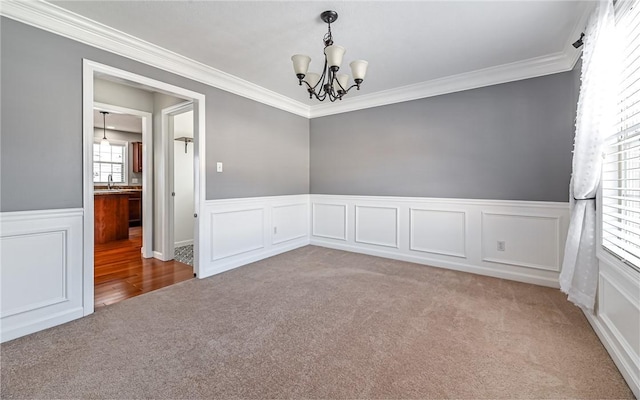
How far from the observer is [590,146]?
6.52 feet

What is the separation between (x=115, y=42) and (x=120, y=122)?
16.8 ft

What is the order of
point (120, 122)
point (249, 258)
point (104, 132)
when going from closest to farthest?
point (249, 258) < point (120, 122) < point (104, 132)

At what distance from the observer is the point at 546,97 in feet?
9.91

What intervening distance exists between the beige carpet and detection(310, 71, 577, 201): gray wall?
1264 mm

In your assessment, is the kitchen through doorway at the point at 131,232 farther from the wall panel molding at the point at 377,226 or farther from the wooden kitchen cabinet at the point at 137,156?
the wall panel molding at the point at 377,226

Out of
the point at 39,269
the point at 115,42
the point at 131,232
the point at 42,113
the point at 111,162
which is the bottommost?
the point at 131,232

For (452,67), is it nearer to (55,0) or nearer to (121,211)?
(55,0)

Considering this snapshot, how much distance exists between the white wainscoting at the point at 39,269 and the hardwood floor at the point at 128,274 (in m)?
0.36

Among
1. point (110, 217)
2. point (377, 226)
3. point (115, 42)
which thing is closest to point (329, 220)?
point (377, 226)

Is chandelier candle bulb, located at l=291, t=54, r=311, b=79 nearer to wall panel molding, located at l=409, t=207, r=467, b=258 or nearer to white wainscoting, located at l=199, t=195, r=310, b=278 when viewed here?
white wainscoting, located at l=199, t=195, r=310, b=278

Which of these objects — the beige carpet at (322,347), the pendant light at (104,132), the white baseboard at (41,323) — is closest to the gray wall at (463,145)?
the beige carpet at (322,347)

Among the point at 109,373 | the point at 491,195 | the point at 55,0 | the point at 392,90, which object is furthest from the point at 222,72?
the point at 491,195

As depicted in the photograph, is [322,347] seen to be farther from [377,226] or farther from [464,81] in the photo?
[464,81]

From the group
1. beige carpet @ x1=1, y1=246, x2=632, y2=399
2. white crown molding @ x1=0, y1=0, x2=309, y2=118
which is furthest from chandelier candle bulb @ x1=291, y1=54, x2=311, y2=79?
beige carpet @ x1=1, y1=246, x2=632, y2=399
